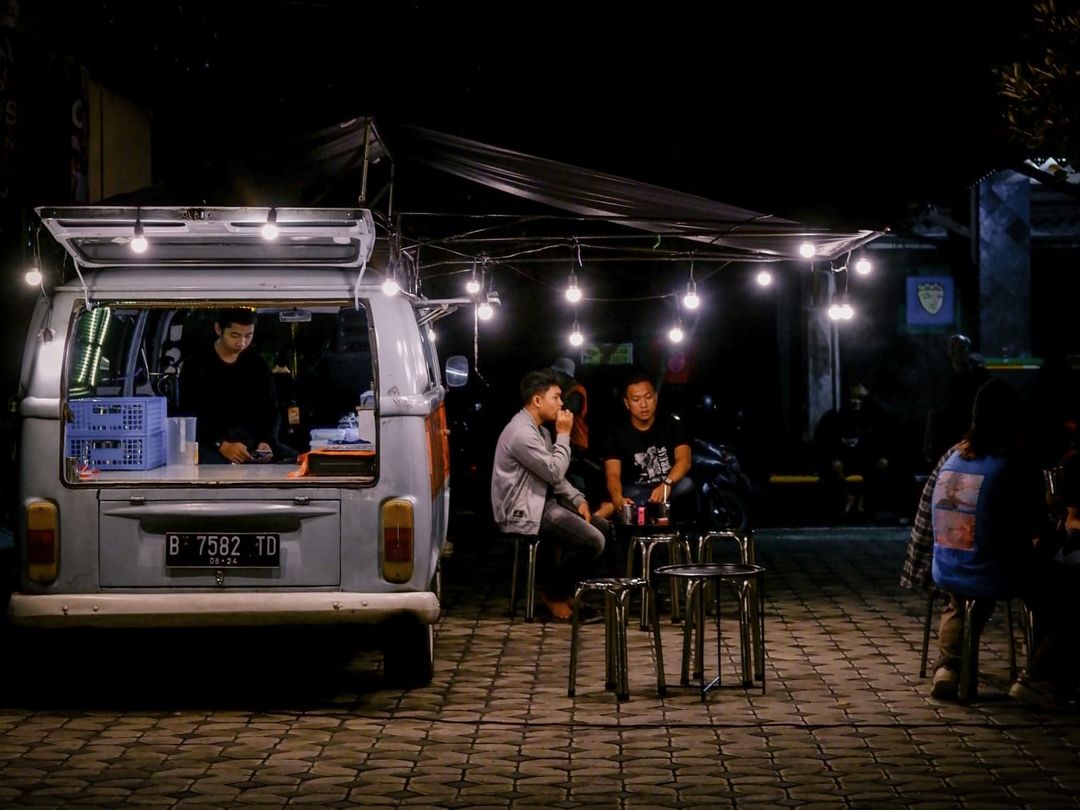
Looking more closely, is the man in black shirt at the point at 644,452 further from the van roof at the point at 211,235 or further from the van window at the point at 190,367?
the van roof at the point at 211,235

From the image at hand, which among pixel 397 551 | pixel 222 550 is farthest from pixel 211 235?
pixel 397 551

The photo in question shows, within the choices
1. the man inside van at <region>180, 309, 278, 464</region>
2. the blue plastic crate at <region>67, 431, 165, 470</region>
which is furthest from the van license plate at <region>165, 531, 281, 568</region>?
the man inside van at <region>180, 309, 278, 464</region>

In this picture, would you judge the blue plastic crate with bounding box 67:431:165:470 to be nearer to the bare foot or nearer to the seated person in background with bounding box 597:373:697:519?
the bare foot

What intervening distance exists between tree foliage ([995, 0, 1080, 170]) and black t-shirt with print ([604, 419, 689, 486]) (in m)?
3.52

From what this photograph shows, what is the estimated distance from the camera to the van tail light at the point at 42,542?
24.5 ft

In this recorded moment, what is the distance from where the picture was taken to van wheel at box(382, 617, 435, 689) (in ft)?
26.5

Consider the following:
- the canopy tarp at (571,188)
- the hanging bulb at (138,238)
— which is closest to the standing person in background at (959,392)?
the canopy tarp at (571,188)

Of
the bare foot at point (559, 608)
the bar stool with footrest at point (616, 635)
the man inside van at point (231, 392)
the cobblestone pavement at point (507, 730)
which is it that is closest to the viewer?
the cobblestone pavement at point (507, 730)

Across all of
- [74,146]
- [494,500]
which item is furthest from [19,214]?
[494,500]

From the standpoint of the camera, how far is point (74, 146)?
1287 cm

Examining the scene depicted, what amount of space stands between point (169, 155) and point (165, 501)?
35.2 ft

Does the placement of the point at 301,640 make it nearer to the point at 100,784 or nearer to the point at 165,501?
the point at 165,501

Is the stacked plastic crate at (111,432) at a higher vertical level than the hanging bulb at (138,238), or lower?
lower

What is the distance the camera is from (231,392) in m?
10.1
